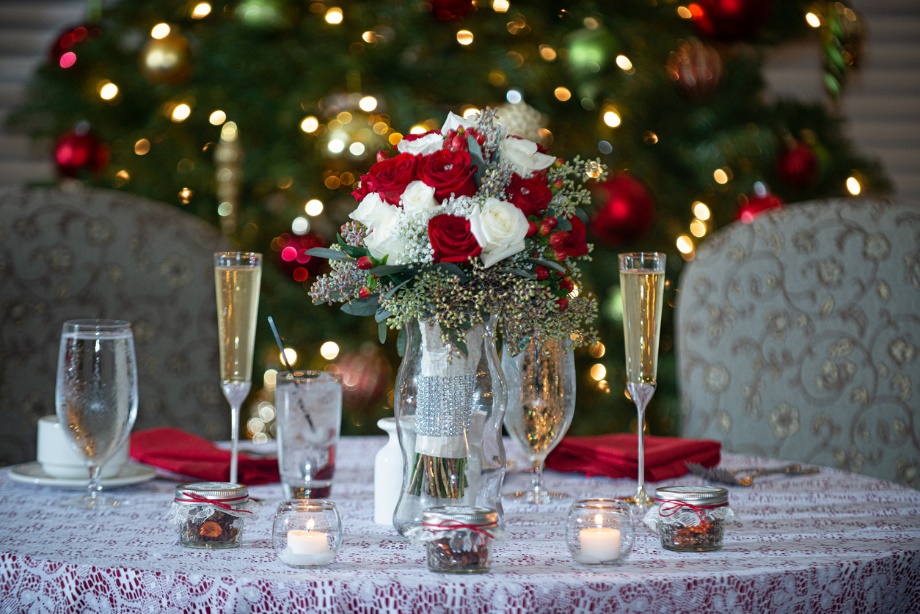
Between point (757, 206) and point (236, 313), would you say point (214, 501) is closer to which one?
point (236, 313)

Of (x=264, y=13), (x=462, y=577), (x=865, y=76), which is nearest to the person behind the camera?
(x=462, y=577)

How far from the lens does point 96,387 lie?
1.17 meters

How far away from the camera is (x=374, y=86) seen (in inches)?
114

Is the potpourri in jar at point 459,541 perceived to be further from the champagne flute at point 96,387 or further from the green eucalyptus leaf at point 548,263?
the champagne flute at point 96,387

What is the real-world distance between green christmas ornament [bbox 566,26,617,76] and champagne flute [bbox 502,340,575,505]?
1537mm

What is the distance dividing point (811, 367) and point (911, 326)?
0.63 ft

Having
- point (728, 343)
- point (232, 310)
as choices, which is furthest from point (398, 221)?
point (728, 343)

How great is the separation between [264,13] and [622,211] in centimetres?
109

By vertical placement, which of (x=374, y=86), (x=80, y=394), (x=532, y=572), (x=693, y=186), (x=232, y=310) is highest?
(x=374, y=86)

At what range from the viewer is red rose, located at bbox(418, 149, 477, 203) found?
3.52ft

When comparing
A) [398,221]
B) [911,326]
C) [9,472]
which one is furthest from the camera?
[911,326]

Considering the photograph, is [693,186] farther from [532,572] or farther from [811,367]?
[532,572]

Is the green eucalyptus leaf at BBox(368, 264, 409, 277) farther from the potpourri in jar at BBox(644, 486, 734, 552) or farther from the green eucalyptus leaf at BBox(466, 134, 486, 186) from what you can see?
the potpourri in jar at BBox(644, 486, 734, 552)

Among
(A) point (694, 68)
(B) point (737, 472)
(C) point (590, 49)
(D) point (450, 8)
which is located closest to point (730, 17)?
(A) point (694, 68)
